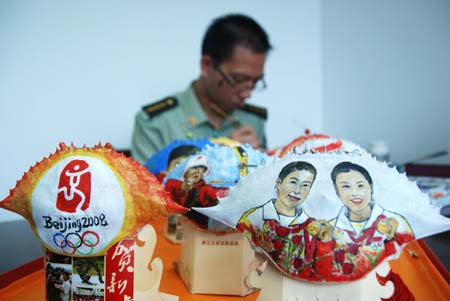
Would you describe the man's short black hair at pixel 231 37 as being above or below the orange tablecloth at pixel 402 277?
above

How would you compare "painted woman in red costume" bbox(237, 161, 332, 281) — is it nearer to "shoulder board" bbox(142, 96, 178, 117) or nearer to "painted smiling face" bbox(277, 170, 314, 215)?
"painted smiling face" bbox(277, 170, 314, 215)

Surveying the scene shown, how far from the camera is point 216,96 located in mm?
1600

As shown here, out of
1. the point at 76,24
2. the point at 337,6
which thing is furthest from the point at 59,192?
the point at 337,6

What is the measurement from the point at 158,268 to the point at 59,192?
21cm

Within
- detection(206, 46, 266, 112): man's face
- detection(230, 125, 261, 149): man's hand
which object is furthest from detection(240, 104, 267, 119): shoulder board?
detection(230, 125, 261, 149): man's hand

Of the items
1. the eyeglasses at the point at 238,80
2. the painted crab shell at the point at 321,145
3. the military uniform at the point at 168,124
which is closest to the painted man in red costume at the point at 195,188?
the painted crab shell at the point at 321,145

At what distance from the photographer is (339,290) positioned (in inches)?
22.9

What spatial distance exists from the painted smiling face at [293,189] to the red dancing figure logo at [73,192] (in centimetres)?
26

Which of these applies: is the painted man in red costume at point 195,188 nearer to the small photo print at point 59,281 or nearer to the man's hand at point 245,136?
the small photo print at point 59,281

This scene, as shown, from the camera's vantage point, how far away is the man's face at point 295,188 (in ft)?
1.92

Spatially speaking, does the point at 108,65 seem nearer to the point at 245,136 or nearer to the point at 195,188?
the point at 245,136

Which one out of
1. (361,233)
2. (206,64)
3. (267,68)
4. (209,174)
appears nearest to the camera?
(361,233)

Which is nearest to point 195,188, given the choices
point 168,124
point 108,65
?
point 108,65

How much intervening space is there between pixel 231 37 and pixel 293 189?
1.01 metres
